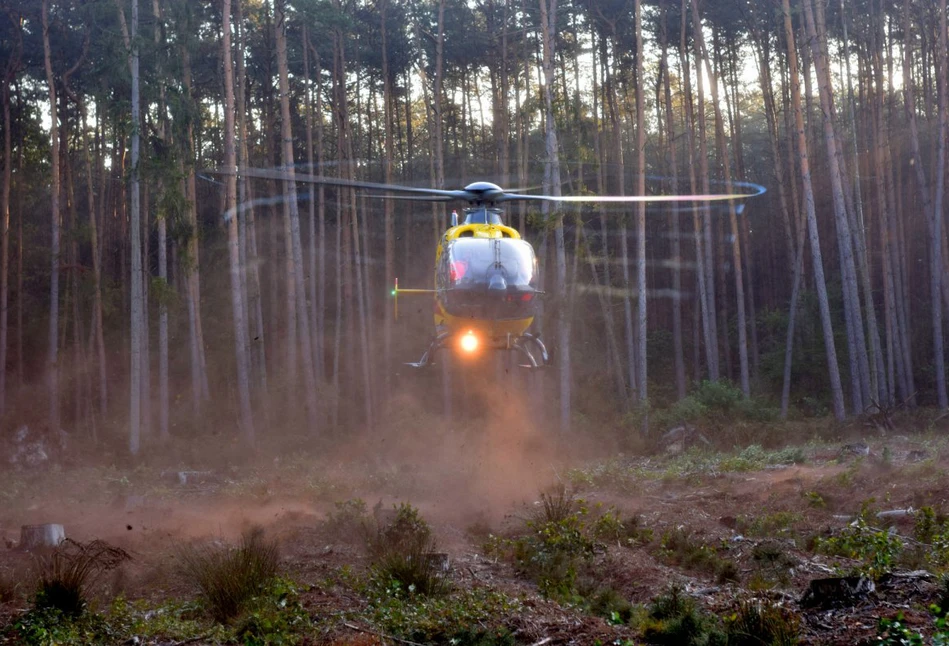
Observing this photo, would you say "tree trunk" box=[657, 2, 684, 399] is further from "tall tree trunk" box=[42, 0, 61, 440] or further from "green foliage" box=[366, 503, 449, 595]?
"green foliage" box=[366, 503, 449, 595]

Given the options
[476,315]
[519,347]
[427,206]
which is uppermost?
[427,206]

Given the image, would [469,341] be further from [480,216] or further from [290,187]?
[290,187]

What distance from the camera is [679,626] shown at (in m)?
6.57

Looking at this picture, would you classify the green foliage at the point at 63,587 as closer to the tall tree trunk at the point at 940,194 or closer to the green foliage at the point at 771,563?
the green foliage at the point at 771,563

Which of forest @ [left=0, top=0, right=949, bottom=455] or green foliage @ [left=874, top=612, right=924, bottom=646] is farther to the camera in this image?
forest @ [left=0, top=0, right=949, bottom=455]

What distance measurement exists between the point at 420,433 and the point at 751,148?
24524 millimetres

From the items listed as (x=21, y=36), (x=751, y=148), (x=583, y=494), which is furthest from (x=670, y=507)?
(x=751, y=148)

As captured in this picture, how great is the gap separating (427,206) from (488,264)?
24.9m

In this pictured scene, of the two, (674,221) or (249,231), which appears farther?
(674,221)

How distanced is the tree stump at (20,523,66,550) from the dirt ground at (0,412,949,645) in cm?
17

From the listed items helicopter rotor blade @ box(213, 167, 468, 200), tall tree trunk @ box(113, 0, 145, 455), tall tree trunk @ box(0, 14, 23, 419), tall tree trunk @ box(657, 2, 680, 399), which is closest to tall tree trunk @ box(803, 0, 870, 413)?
tall tree trunk @ box(657, 2, 680, 399)

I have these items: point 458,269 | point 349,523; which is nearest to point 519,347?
point 458,269

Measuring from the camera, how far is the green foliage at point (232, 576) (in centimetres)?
778

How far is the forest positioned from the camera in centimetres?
2359
